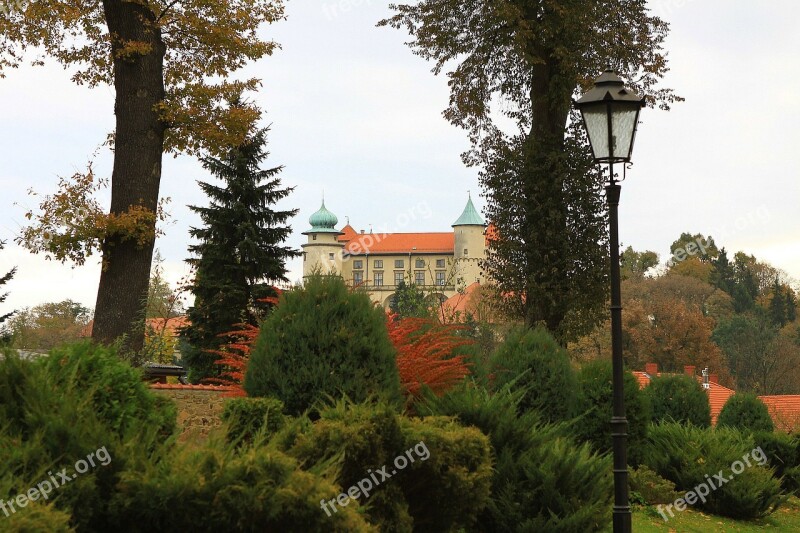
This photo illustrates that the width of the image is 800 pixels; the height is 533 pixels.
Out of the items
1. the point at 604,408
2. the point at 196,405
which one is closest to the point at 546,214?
the point at 604,408

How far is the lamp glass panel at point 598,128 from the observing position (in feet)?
29.8

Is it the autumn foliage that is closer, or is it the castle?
the autumn foliage

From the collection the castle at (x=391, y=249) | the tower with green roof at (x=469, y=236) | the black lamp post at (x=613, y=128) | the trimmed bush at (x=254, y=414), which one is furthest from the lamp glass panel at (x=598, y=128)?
the tower with green roof at (x=469, y=236)

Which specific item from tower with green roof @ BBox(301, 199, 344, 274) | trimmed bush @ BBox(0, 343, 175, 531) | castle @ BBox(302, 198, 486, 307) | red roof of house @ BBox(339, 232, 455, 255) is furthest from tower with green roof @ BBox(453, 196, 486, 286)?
trimmed bush @ BBox(0, 343, 175, 531)

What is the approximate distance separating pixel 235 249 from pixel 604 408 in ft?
64.4

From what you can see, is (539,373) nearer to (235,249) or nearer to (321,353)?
(321,353)

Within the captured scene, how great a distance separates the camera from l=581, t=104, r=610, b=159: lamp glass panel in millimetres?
9094

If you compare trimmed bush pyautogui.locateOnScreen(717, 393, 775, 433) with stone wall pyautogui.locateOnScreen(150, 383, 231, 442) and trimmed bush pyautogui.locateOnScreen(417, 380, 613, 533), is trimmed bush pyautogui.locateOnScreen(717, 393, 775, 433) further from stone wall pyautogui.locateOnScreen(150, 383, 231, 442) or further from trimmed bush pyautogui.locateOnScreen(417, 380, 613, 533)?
trimmed bush pyautogui.locateOnScreen(417, 380, 613, 533)

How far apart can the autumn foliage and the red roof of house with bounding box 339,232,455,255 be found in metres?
129

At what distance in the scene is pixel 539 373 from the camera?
1339cm

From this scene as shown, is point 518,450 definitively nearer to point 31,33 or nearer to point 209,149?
point 209,149

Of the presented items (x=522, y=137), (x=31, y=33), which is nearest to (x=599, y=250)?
(x=522, y=137)

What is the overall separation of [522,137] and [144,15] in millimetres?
10192

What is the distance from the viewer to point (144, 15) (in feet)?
57.0
